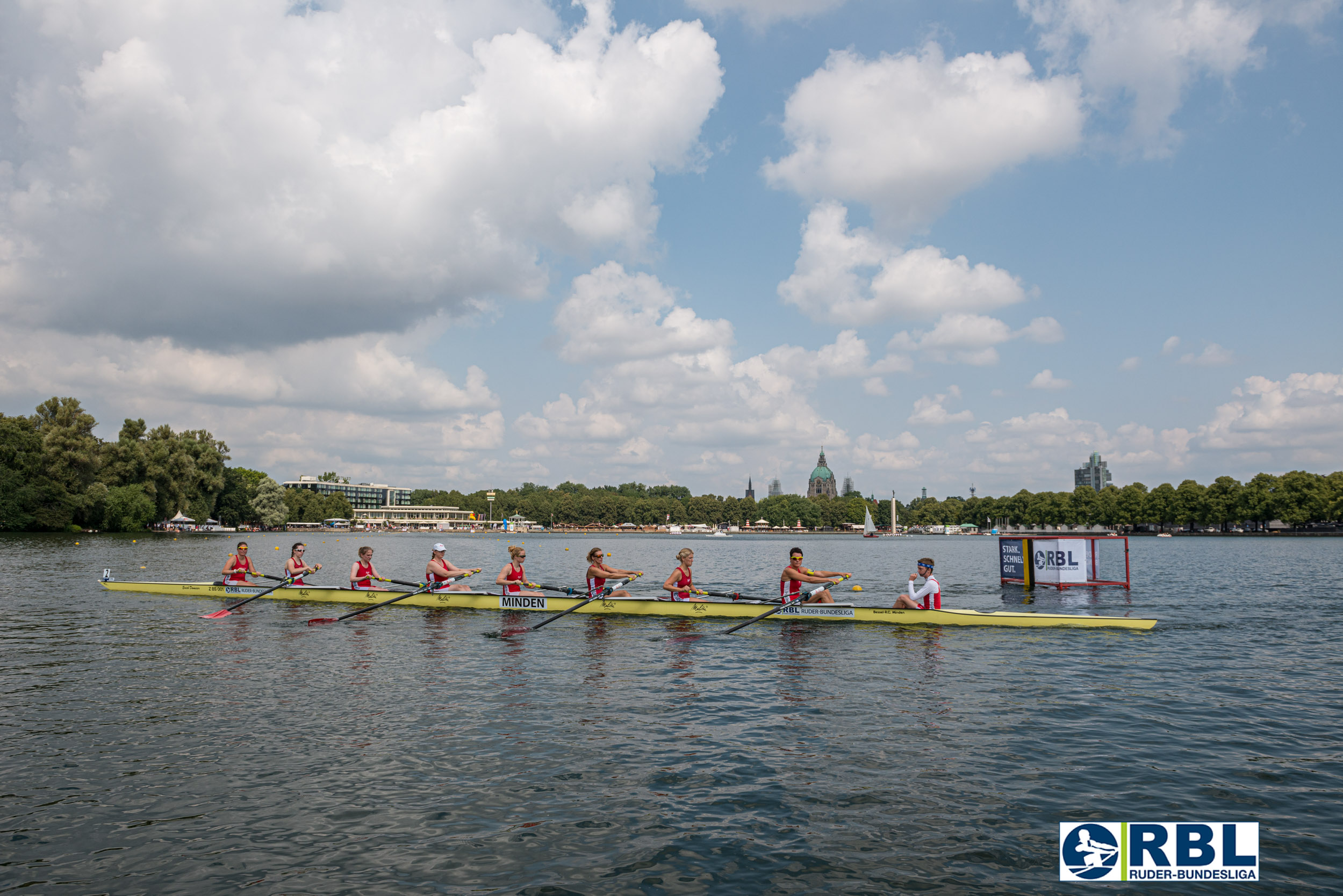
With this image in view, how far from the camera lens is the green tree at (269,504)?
152m

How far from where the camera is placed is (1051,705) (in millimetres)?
13328

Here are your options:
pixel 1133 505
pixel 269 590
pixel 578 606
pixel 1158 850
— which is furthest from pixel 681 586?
pixel 1133 505

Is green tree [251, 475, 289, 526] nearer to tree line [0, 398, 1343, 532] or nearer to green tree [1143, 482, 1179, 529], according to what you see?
tree line [0, 398, 1343, 532]

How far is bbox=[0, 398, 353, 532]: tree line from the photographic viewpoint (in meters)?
82.6

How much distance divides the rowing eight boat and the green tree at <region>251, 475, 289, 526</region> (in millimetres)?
139686

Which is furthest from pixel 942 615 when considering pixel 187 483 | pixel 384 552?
pixel 187 483

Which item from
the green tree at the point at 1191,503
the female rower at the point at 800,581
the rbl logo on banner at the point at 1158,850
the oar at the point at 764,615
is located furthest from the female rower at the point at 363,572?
the green tree at the point at 1191,503

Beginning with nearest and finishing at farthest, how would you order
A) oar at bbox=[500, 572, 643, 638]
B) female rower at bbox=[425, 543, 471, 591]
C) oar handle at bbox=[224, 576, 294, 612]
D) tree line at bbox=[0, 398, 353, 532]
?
oar at bbox=[500, 572, 643, 638]
female rower at bbox=[425, 543, 471, 591]
oar handle at bbox=[224, 576, 294, 612]
tree line at bbox=[0, 398, 353, 532]

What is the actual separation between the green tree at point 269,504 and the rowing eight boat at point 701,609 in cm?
13969

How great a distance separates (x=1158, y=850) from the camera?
795cm

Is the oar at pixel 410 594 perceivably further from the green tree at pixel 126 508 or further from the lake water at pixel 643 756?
the green tree at pixel 126 508

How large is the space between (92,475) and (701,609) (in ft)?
315

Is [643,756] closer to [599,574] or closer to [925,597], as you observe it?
[599,574]

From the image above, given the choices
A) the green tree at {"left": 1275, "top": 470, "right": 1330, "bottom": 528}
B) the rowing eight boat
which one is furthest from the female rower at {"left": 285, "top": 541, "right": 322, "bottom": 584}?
the green tree at {"left": 1275, "top": 470, "right": 1330, "bottom": 528}
